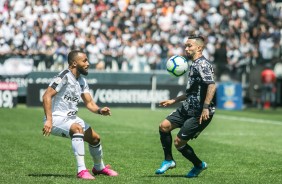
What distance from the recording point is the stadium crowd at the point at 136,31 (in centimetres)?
3039

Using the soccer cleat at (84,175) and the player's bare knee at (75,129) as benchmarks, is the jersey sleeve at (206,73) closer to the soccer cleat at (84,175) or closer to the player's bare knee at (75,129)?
the player's bare knee at (75,129)

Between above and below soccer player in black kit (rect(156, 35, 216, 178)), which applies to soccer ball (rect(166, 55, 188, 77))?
above

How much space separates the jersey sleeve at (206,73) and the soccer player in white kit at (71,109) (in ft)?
4.44

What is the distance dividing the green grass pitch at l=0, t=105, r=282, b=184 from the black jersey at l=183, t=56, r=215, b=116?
3.17 ft

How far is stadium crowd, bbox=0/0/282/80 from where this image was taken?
30.4m

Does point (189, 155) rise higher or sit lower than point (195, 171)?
higher

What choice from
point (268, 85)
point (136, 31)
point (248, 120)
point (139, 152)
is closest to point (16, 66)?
point (136, 31)

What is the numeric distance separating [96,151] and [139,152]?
4100 mm

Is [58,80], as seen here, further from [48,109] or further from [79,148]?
[79,148]

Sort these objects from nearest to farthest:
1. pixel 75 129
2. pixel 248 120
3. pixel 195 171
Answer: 1. pixel 75 129
2. pixel 195 171
3. pixel 248 120

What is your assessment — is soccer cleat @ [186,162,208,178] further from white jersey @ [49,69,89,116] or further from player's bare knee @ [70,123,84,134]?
white jersey @ [49,69,89,116]

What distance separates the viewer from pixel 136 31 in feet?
105

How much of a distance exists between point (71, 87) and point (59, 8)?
21942mm

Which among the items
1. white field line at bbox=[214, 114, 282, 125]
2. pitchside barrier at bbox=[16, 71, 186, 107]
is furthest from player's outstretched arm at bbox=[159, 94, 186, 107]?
pitchside barrier at bbox=[16, 71, 186, 107]
